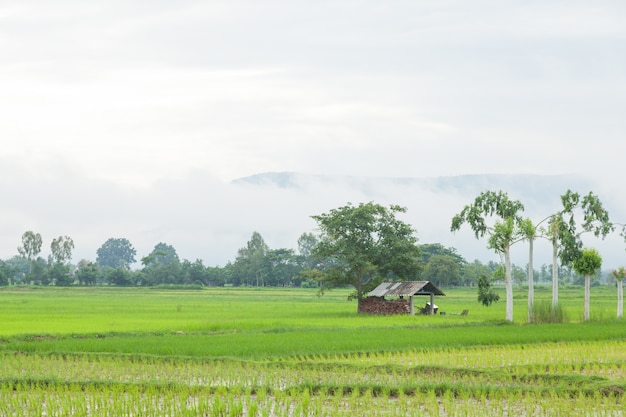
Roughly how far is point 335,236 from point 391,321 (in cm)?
1192

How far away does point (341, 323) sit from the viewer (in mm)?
35188

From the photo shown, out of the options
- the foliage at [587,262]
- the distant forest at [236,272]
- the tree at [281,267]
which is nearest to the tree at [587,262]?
the foliage at [587,262]

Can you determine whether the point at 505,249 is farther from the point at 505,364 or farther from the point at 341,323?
the point at 505,364

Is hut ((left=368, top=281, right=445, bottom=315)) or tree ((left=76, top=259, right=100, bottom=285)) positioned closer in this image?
hut ((left=368, top=281, right=445, bottom=315))

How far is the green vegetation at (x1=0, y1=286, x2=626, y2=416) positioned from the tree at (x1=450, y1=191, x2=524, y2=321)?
6.82m

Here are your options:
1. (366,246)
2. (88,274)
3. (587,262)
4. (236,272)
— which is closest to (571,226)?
(587,262)

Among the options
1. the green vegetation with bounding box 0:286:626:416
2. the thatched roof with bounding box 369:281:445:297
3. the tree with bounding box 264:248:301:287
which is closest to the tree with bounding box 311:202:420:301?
the thatched roof with bounding box 369:281:445:297

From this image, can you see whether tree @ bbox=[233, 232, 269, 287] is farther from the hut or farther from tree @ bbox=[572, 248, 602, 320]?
tree @ bbox=[572, 248, 602, 320]

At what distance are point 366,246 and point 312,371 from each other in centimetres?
2919

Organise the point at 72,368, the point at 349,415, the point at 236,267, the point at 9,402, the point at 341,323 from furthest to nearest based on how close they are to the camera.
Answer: the point at 236,267
the point at 341,323
the point at 72,368
the point at 9,402
the point at 349,415

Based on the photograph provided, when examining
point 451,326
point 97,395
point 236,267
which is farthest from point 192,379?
point 236,267

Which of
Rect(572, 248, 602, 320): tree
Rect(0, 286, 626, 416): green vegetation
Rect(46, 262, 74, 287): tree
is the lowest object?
Rect(0, 286, 626, 416): green vegetation

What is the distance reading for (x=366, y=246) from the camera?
1874 inches

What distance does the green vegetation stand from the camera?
14062mm
